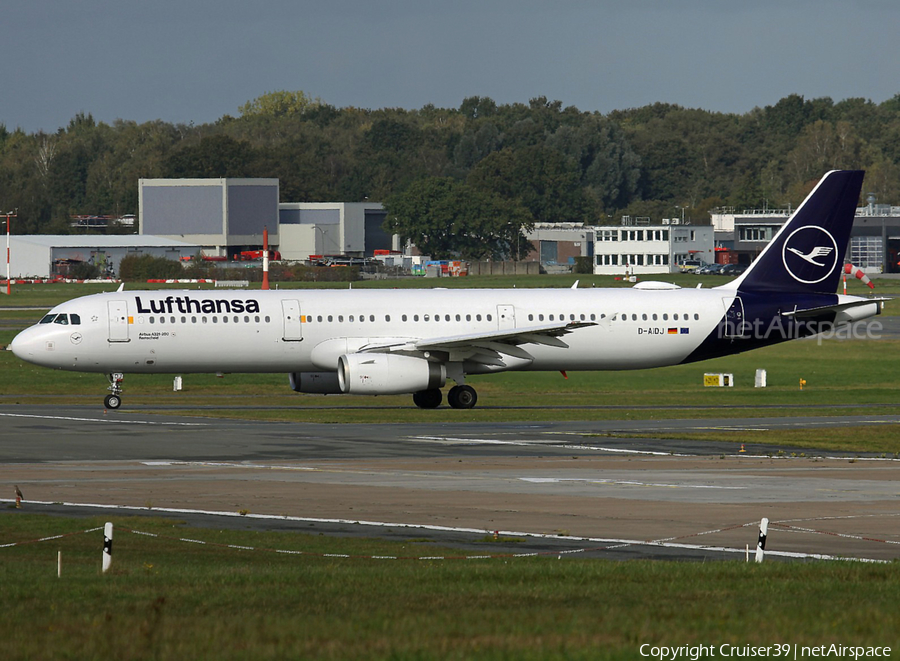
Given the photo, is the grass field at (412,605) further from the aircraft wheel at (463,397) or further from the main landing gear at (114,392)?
the aircraft wheel at (463,397)

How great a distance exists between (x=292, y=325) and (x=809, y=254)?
18.9 meters

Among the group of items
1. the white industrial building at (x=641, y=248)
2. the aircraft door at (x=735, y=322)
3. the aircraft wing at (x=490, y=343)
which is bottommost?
the aircraft wing at (x=490, y=343)

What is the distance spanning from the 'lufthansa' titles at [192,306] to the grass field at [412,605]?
2502 cm

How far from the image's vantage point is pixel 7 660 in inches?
428

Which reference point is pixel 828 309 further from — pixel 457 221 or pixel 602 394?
pixel 457 221

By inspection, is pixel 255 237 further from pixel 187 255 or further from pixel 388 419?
pixel 388 419

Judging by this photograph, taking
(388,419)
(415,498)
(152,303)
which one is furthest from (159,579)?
(152,303)

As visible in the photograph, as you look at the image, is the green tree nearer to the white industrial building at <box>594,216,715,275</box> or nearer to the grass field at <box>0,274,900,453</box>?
the white industrial building at <box>594,216,715,275</box>

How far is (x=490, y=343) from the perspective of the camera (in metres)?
43.7

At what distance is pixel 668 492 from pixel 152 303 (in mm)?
23613

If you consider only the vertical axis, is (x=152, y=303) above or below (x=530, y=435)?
above

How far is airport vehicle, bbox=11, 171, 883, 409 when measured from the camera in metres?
43.6

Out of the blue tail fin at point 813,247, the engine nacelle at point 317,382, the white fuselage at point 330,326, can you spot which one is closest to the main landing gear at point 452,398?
the white fuselage at point 330,326

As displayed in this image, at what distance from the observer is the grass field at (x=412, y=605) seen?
11461 mm
